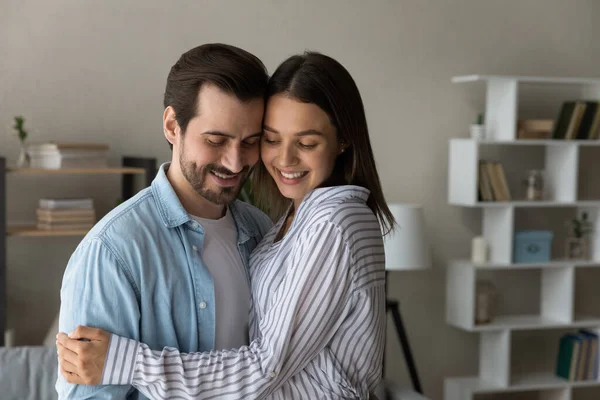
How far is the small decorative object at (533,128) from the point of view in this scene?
4.54m

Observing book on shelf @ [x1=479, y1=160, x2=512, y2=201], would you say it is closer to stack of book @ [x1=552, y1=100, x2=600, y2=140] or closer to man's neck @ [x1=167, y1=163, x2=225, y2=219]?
stack of book @ [x1=552, y1=100, x2=600, y2=140]

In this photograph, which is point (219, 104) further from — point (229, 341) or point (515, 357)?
point (515, 357)

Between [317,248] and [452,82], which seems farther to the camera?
[452,82]

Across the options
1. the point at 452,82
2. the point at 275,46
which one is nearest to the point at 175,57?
the point at 275,46

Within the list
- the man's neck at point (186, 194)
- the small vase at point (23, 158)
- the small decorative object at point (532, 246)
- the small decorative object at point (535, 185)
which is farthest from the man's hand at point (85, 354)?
the small decorative object at point (535, 185)

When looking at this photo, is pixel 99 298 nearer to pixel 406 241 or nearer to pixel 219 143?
pixel 219 143

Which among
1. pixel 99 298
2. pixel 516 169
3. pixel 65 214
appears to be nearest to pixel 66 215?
pixel 65 214

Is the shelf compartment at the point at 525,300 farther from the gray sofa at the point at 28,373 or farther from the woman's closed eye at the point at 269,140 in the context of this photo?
the woman's closed eye at the point at 269,140

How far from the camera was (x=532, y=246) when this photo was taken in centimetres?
461

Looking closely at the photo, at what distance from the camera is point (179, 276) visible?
5.74ft

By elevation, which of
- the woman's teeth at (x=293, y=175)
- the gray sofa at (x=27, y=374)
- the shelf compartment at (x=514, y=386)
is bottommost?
the shelf compartment at (x=514, y=386)

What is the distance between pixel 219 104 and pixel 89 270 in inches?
17.7

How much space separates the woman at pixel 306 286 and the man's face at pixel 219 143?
0.07 metres

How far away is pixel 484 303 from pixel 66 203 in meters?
2.36
